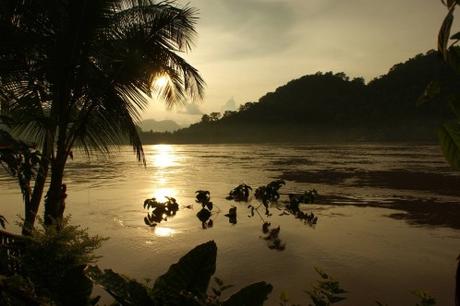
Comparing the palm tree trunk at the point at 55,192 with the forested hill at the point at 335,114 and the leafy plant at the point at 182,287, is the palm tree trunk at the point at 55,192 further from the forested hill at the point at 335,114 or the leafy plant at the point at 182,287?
the forested hill at the point at 335,114

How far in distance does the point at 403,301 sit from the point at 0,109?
279 inches

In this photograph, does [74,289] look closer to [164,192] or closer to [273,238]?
[273,238]

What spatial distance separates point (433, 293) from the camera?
7.29 meters

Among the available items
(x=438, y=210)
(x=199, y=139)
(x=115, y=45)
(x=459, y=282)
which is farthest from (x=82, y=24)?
(x=199, y=139)

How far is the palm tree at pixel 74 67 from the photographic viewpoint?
565 cm

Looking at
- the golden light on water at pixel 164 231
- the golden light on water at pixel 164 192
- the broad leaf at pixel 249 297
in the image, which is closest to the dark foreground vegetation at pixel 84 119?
the broad leaf at pixel 249 297

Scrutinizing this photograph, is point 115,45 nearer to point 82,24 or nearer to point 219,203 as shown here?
point 82,24

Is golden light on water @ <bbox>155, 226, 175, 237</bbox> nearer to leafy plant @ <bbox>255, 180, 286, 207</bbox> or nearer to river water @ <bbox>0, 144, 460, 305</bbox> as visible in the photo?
river water @ <bbox>0, 144, 460, 305</bbox>

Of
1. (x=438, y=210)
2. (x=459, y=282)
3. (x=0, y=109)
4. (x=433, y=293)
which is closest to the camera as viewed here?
(x=459, y=282)

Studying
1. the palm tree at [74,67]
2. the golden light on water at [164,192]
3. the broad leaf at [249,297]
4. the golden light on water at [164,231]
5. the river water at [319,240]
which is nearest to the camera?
the broad leaf at [249,297]

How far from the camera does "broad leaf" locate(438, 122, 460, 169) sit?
1.22 meters

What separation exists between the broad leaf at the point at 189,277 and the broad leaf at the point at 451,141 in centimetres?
75

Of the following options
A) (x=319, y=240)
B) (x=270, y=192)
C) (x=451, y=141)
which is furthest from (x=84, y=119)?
(x=319, y=240)

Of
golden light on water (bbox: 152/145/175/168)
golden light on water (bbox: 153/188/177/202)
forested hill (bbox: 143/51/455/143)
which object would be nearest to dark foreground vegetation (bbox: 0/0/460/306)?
golden light on water (bbox: 153/188/177/202)
